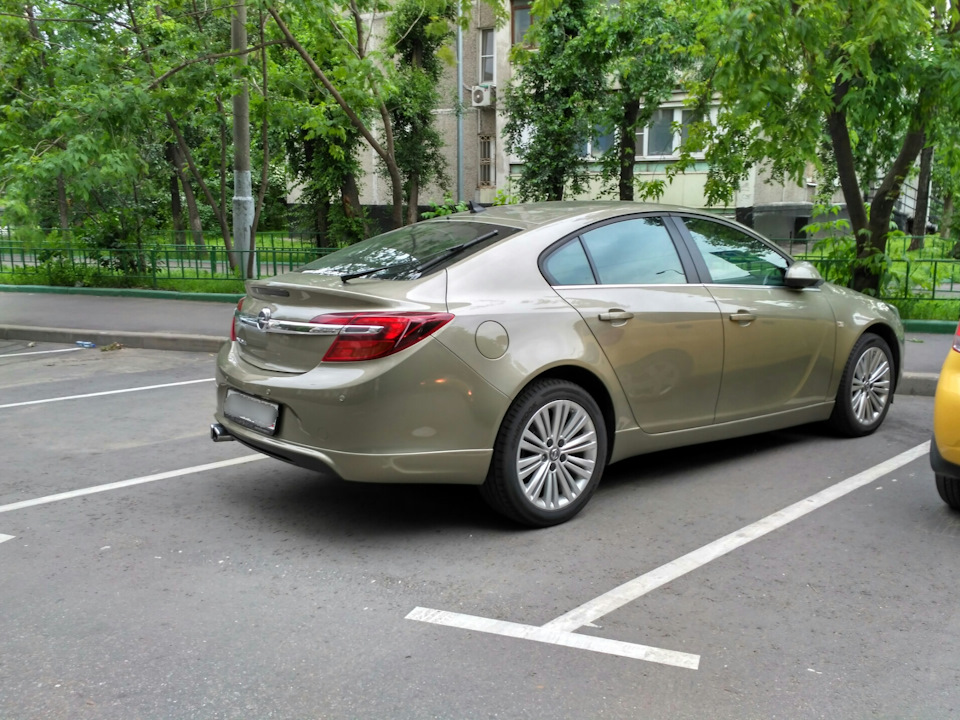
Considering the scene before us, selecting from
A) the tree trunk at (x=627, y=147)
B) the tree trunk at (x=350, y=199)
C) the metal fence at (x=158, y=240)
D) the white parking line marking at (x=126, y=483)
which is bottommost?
the white parking line marking at (x=126, y=483)

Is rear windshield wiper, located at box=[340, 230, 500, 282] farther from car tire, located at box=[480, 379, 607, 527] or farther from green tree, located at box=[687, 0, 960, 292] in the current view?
green tree, located at box=[687, 0, 960, 292]

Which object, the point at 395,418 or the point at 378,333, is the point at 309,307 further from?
the point at 395,418

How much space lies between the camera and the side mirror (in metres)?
5.76

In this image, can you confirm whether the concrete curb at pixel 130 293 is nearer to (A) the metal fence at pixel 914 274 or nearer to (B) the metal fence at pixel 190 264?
(B) the metal fence at pixel 190 264

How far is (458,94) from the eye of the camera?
27.5 meters

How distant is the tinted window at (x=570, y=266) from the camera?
477 centimetres

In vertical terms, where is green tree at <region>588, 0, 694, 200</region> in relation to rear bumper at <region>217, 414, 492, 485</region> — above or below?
above

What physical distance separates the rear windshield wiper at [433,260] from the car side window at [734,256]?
141 centimetres

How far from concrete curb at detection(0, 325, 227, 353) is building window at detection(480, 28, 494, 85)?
20138 mm

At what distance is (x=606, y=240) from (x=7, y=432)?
15.1 feet

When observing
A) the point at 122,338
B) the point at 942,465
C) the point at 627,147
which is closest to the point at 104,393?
the point at 122,338

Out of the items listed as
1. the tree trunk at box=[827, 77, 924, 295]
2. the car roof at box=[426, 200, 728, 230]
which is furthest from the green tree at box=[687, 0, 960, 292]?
the car roof at box=[426, 200, 728, 230]

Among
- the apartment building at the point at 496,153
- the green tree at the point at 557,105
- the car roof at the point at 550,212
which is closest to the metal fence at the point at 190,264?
the green tree at the point at 557,105

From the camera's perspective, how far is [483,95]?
2856cm
